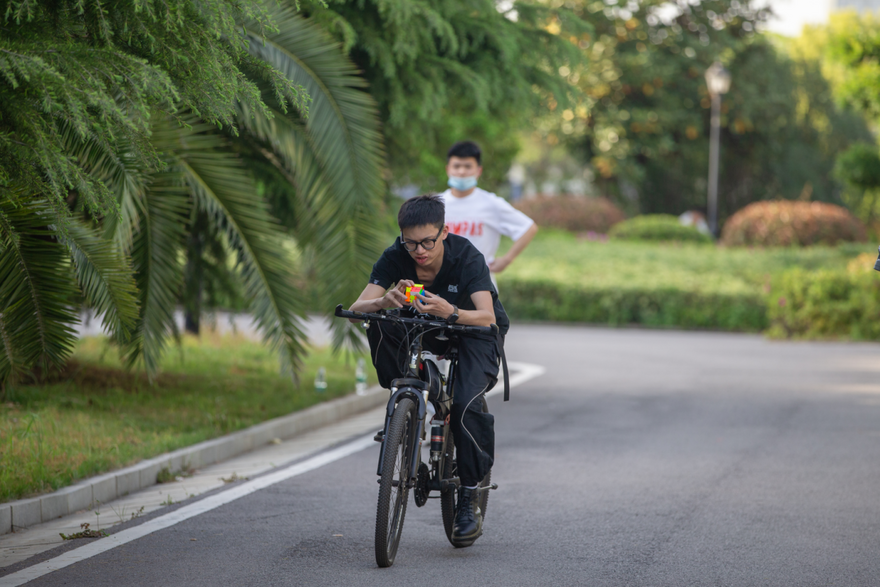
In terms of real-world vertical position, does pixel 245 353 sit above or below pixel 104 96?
below

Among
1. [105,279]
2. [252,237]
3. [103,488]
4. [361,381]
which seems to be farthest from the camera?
[361,381]

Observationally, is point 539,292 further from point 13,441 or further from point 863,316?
point 13,441

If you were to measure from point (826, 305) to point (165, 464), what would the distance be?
13.3 meters

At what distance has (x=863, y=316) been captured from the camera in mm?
17344

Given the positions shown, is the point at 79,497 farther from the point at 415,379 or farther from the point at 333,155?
the point at 333,155

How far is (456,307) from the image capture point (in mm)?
4902

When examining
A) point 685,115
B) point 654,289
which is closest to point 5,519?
point 654,289

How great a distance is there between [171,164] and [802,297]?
1280cm

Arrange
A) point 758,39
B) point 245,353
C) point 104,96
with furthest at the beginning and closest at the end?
1. point 758,39
2. point 245,353
3. point 104,96

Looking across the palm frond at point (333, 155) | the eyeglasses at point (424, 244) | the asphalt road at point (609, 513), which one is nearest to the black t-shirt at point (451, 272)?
the eyeglasses at point (424, 244)

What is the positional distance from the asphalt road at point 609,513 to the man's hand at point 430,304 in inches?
46.6

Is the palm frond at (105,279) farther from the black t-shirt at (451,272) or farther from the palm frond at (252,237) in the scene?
the palm frond at (252,237)

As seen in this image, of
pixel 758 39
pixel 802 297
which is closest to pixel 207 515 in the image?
pixel 802 297

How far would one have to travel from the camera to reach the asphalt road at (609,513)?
4.80 m
